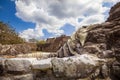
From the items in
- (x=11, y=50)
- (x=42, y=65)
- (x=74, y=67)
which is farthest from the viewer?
(x=11, y=50)

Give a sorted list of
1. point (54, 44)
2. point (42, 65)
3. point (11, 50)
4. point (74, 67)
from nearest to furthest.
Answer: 1. point (74, 67)
2. point (42, 65)
3. point (11, 50)
4. point (54, 44)

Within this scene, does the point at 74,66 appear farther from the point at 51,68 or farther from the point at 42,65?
the point at 42,65

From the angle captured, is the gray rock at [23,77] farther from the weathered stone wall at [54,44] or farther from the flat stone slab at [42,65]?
the weathered stone wall at [54,44]

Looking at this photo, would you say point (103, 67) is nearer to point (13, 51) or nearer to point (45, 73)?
point (45, 73)

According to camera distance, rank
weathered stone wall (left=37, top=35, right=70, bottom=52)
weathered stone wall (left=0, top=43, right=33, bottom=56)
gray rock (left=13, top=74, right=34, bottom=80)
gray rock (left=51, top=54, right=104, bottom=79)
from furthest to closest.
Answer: weathered stone wall (left=37, top=35, right=70, bottom=52), weathered stone wall (left=0, top=43, right=33, bottom=56), gray rock (left=13, top=74, right=34, bottom=80), gray rock (left=51, top=54, right=104, bottom=79)

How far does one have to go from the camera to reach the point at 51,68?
634 cm

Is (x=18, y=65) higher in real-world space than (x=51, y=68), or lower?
higher

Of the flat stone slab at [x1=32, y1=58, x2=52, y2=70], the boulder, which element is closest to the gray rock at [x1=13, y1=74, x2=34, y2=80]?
the boulder

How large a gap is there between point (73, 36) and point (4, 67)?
3.70 m

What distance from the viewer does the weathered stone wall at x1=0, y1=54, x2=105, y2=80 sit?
6223 millimetres

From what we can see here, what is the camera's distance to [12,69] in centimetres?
638

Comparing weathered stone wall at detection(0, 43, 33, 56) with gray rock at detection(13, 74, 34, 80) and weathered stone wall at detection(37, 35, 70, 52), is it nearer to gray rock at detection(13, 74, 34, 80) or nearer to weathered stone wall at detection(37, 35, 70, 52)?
weathered stone wall at detection(37, 35, 70, 52)

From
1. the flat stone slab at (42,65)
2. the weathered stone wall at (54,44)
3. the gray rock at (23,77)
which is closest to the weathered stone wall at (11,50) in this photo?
the weathered stone wall at (54,44)

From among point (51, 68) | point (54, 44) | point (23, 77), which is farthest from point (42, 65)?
point (54, 44)
